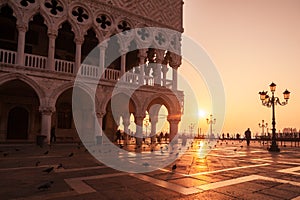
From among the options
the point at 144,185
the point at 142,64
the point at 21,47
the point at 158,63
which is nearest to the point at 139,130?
the point at 142,64

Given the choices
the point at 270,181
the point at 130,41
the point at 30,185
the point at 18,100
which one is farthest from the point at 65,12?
the point at 270,181

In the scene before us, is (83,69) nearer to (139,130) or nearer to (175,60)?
(139,130)

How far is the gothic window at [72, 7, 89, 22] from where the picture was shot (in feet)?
51.9

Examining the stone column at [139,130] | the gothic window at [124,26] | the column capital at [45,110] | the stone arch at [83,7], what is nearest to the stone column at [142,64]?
the gothic window at [124,26]

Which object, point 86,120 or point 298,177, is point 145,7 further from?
point 298,177

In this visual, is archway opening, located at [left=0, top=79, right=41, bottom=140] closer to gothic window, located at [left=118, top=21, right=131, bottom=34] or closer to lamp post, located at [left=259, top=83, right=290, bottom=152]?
gothic window, located at [left=118, top=21, right=131, bottom=34]

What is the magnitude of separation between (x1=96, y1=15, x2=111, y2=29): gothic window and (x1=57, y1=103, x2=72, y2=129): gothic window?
281 inches

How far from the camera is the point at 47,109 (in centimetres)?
1398

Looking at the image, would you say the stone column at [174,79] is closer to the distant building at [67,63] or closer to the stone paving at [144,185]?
the distant building at [67,63]

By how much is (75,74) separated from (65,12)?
4.01 meters

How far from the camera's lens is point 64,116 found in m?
19.5

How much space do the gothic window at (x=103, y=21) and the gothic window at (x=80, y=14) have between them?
35.7 inches

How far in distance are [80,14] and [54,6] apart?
1.67 meters

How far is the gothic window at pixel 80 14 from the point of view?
15.8 m
